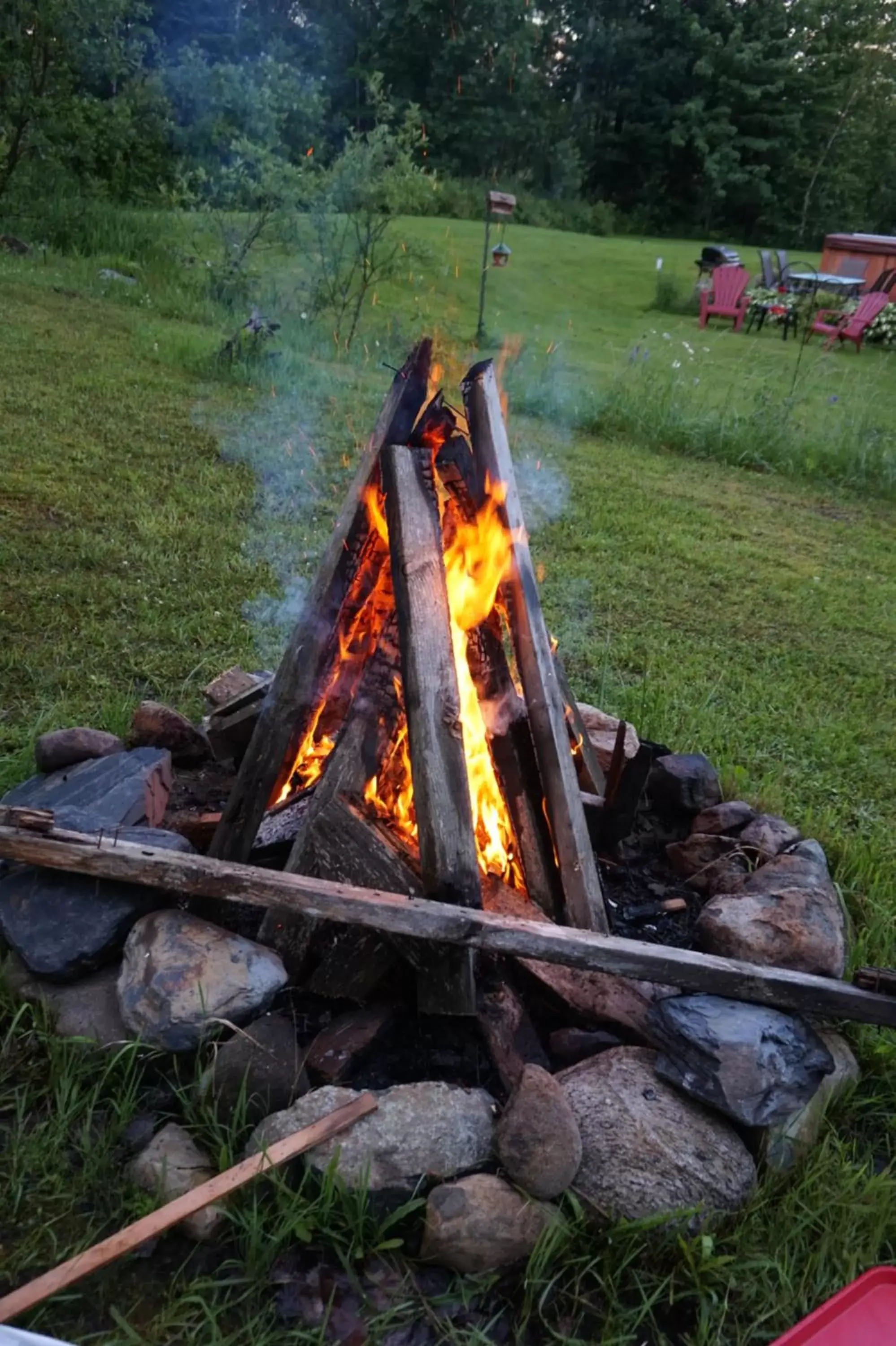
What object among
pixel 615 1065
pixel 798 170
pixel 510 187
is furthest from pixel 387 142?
pixel 798 170

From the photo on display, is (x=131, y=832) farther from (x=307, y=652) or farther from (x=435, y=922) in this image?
(x=435, y=922)

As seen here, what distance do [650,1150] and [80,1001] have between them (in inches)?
45.0

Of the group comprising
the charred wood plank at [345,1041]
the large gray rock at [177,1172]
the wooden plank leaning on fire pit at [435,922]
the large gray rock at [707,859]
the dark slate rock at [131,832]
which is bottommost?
the large gray rock at [177,1172]

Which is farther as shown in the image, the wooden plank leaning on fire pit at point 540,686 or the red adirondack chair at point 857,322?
the red adirondack chair at point 857,322

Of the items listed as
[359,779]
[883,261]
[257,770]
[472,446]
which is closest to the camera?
[359,779]

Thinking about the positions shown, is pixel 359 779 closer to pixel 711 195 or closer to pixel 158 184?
pixel 158 184

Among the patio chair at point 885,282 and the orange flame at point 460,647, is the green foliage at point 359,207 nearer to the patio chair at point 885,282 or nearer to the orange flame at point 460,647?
the orange flame at point 460,647

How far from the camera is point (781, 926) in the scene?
2.26 m

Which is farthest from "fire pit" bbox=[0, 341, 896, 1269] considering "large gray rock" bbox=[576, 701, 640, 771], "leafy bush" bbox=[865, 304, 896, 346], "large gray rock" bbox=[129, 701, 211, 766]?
"leafy bush" bbox=[865, 304, 896, 346]

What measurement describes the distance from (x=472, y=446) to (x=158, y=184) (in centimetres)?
1131

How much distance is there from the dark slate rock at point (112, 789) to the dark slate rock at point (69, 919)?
0.66 ft

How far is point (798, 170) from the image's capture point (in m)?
27.4

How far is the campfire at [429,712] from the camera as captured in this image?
6.73 ft

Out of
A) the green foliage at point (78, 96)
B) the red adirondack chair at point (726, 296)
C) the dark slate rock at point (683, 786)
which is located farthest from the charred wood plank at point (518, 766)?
the red adirondack chair at point (726, 296)
